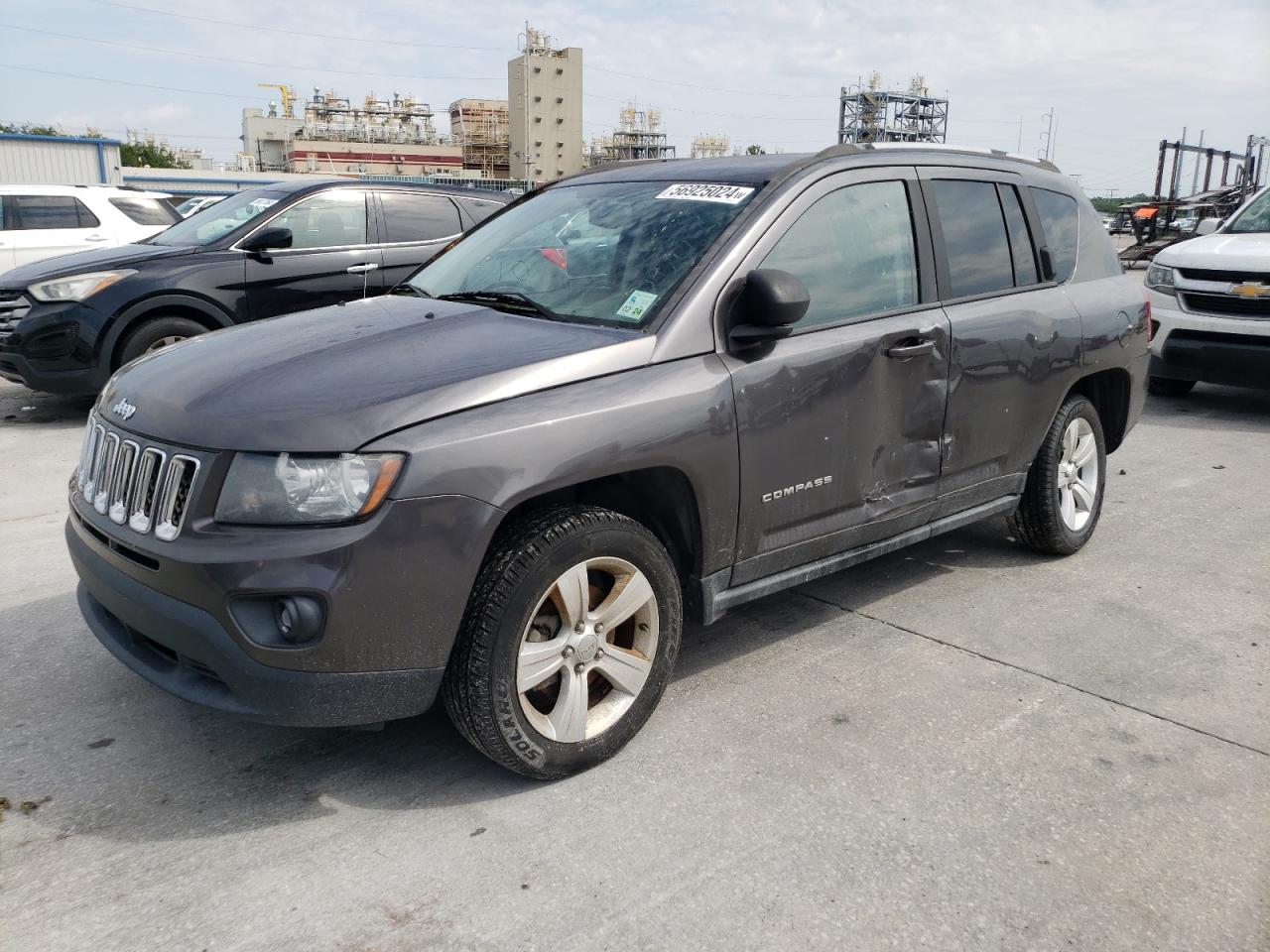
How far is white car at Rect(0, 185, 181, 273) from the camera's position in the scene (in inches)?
469

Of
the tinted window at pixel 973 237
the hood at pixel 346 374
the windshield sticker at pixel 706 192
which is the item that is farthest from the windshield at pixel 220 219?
the tinted window at pixel 973 237

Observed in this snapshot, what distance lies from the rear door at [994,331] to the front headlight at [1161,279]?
15.2 feet

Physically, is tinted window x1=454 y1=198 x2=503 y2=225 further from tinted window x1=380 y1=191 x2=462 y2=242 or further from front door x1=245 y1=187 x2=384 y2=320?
front door x1=245 y1=187 x2=384 y2=320

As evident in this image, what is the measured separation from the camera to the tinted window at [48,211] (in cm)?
1197

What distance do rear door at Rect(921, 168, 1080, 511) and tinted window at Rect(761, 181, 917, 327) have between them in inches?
7.9

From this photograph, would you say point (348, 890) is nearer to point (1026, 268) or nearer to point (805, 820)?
point (805, 820)

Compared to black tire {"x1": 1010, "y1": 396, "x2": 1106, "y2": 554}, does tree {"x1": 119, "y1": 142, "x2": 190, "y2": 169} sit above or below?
above

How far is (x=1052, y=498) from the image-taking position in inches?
185

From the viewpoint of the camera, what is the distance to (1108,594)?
449 centimetres

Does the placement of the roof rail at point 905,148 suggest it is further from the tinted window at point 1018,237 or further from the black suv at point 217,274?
the black suv at point 217,274

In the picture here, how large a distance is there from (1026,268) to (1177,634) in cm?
160

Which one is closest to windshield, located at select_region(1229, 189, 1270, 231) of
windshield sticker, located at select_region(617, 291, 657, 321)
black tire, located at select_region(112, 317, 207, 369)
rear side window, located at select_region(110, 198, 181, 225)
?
windshield sticker, located at select_region(617, 291, 657, 321)

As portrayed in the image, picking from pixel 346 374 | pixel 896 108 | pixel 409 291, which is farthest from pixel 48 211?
pixel 896 108

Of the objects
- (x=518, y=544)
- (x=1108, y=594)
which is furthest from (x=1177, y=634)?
(x=518, y=544)
